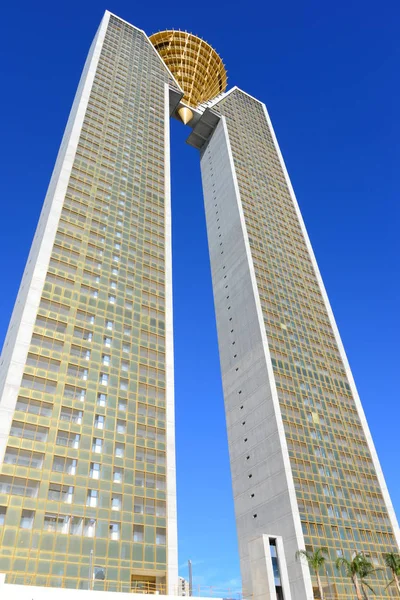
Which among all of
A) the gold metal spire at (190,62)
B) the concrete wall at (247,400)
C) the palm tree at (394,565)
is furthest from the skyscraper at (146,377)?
the gold metal spire at (190,62)

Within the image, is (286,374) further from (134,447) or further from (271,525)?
(134,447)

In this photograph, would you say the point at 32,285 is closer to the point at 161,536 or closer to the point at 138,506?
the point at 138,506

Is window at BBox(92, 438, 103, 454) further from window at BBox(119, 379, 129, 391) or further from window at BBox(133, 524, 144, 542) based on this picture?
window at BBox(133, 524, 144, 542)

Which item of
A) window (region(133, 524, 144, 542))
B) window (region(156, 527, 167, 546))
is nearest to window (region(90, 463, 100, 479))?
window (region(133, 524, 144, 542))

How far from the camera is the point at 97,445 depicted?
55469 mm

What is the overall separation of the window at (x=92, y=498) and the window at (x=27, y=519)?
5.84 m

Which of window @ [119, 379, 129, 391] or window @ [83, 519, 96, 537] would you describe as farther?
window @ [119, 379, 129, 391]

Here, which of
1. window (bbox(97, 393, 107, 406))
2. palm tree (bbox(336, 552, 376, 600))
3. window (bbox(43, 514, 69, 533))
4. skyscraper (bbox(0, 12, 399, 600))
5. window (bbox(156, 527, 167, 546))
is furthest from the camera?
palm tree (bbox(336, 552, 376, 600))

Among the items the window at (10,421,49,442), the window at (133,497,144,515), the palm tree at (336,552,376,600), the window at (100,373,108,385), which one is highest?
the window at (100,373,108,385)

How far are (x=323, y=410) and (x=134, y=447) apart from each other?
129ft

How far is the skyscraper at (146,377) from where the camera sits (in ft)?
165

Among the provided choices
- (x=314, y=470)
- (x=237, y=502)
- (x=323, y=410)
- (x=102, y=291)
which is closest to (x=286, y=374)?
(x=323, y=410)

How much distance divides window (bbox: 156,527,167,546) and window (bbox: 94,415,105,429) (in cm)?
1281

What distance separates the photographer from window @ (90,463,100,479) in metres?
52.9
